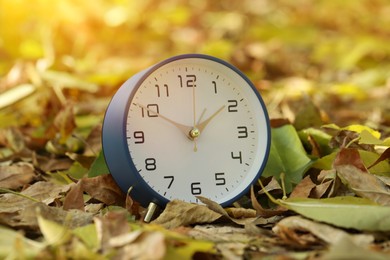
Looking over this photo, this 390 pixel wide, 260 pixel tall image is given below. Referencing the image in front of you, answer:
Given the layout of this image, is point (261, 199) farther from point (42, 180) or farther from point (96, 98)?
point (96, 98)

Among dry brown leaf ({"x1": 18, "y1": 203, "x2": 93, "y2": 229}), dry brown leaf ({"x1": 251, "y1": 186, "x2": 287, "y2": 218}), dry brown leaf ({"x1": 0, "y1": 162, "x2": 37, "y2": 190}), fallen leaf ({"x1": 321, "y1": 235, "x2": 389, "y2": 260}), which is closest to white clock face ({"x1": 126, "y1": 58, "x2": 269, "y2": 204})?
dry brown leaf ({"x1": 251, "y1": 186, "x2": 287, "y2": 218})

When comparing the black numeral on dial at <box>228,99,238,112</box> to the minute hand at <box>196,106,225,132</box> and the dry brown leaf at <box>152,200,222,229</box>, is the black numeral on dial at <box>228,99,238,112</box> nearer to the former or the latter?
the minute hand at <box>196,106,225,132</box>

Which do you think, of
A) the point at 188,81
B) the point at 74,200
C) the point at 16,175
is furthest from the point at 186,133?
the point at 16,175

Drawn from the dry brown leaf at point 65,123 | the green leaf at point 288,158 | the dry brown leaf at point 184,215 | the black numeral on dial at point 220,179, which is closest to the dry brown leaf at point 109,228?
the dry brown leaf at point 184,215

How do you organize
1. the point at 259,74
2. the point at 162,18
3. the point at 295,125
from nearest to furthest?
the point at 295,125, the point at 259,74, the point at 162,18

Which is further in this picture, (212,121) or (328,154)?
(328,154)

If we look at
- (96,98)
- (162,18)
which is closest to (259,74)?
(96,98)
